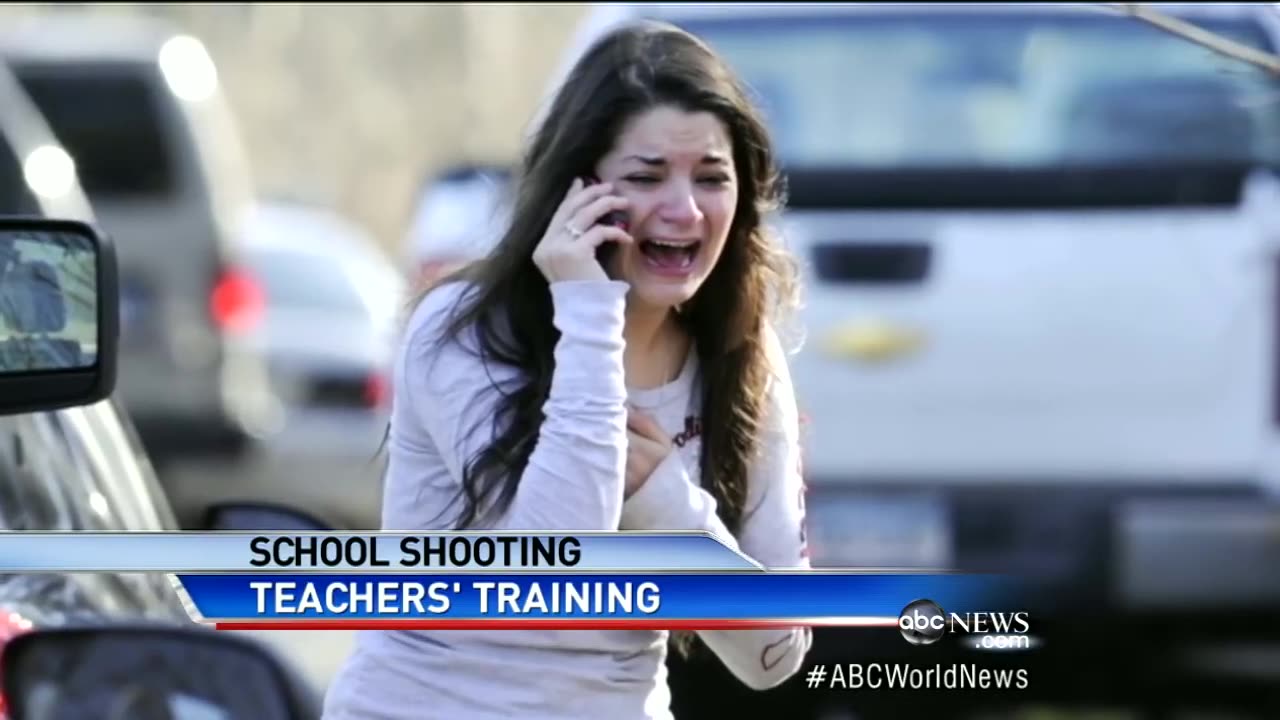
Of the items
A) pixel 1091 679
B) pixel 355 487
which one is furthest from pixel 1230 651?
pixel 355 487

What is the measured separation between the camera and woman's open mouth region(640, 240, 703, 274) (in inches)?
95.1

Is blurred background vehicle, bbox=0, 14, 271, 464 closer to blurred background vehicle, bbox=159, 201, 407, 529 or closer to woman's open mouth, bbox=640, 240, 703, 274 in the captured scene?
blurred background vehicle, bbox=159, 201, 407, 529

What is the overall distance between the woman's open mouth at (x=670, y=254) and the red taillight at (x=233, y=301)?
770 centimetres

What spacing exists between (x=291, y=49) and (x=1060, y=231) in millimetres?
1979

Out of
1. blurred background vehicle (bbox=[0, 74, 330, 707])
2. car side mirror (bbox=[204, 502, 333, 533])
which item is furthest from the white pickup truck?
car side mirror (bbox=[204, 502, 333, 533])

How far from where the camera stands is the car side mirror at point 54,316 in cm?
232

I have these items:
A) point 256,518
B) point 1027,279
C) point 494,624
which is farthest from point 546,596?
point 1027,279

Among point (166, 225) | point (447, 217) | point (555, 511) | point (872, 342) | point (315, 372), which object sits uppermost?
point (166, 225)

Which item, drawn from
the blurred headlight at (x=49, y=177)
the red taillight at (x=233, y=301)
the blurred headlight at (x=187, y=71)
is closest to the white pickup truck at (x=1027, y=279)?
the blurred headlight at (x=49, y=177)

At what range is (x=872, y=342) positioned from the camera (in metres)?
5.10

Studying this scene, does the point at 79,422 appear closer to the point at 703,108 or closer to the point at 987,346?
the point at 703,108

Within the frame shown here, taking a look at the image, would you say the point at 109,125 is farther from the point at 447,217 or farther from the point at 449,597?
the point at 449,597

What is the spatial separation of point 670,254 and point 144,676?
577mm

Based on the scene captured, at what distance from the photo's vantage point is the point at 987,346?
500 cm
